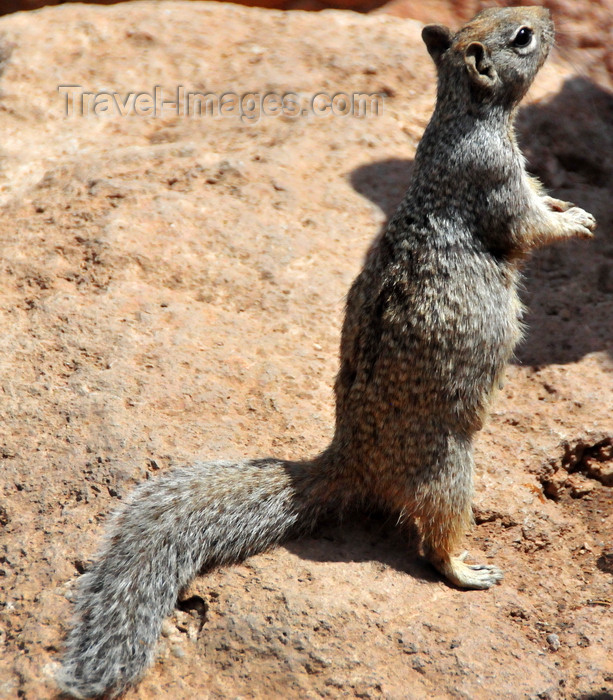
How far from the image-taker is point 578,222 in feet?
15.6

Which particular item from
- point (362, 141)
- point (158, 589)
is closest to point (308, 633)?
point (158, 589)

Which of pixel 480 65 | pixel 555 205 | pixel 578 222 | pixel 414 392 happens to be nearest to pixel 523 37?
pixel 480 65

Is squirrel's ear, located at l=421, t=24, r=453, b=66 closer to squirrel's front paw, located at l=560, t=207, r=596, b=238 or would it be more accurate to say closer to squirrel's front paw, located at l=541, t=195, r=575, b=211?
squirrel's front paw, located at l=541, t=195, r=575, b=211

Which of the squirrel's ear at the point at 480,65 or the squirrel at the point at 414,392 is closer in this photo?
the squirrel at the point at 414,392

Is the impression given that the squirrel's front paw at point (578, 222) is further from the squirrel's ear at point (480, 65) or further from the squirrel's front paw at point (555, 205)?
the squirrel's ear at point (480, 65)

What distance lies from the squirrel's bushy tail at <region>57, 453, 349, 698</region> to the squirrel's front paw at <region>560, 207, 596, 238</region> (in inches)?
82.8

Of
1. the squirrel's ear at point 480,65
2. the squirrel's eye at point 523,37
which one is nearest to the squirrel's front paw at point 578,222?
the squirrel's ear at point 480,65

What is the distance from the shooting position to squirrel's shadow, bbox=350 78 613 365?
234 inches

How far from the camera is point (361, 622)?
3.68 meters

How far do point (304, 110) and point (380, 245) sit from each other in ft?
11.5

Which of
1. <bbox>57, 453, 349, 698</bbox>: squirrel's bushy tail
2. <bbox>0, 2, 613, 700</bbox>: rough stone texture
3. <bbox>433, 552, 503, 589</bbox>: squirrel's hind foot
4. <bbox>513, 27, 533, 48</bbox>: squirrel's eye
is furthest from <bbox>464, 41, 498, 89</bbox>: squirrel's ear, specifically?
<bbox>433, 552, 503, 589</bbox>: squirrel's hind foot

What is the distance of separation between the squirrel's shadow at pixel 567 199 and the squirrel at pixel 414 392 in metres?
1.57

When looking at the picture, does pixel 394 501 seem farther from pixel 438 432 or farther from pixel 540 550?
pixel 540 550

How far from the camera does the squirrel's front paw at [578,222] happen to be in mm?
4703
